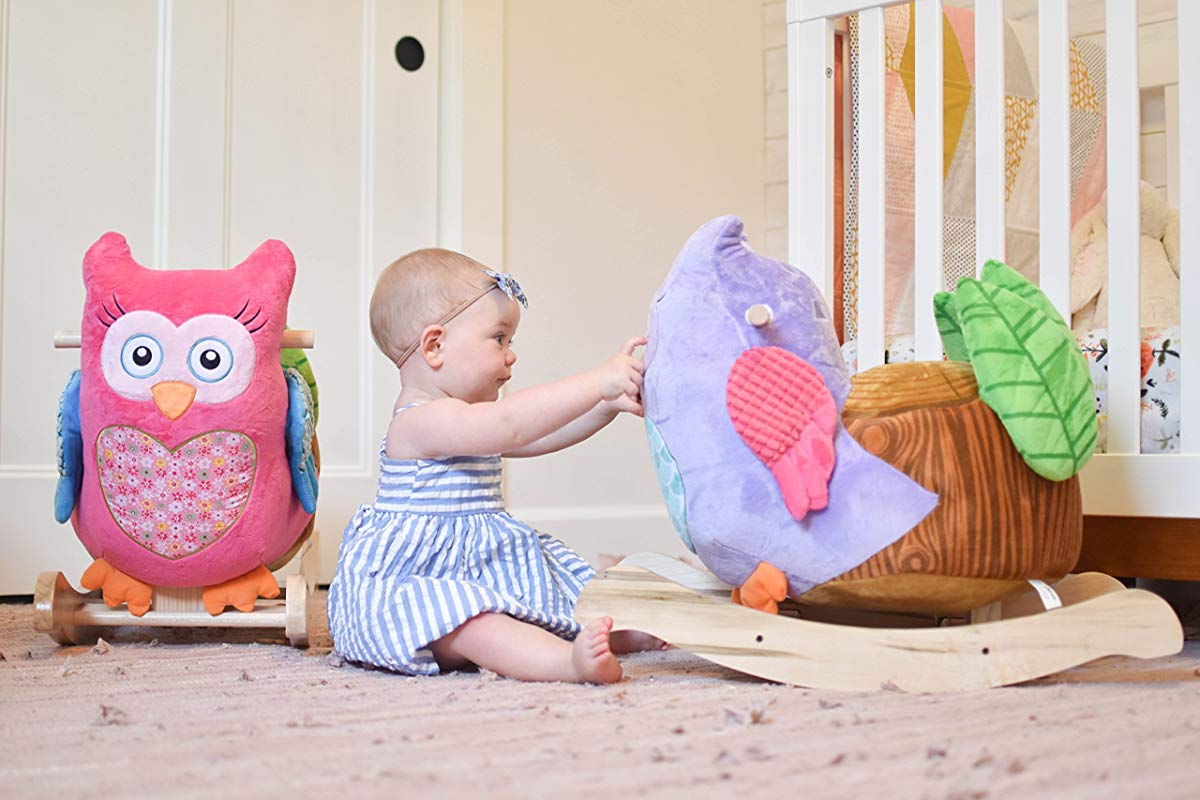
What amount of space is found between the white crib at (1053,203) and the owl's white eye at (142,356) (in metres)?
0.78

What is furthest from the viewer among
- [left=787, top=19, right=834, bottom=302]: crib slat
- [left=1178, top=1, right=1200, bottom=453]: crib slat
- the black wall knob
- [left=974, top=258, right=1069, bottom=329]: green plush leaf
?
the black wall knob

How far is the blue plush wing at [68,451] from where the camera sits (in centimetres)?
137

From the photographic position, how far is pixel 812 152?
1498 mm

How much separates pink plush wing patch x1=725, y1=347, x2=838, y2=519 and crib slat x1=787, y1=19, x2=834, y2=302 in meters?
0.43

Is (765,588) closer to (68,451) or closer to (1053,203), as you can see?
(1053,203)

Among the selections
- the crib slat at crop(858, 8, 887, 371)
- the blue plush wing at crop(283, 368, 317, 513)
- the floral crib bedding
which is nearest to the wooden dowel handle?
the blue plush wing at crop(283, 368, 317, 513)

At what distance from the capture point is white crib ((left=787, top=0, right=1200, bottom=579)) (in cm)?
128

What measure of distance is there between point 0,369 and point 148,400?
2.27ft

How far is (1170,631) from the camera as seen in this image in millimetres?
1037

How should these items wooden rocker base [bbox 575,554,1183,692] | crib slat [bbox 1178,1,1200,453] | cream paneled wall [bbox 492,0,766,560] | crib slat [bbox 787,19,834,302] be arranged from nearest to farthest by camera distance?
wooden rocker base [bbox 575,554,1183,692], crib slat [bbox 1178,1,1200,453], crib slat [bbox 787,19,834,302], cream paneled wall [bbox 492,0,766,560]

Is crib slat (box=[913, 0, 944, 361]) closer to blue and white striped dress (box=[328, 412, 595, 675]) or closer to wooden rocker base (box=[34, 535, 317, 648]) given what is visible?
blue and white striped dress (box=[328, 412, 595, 675])

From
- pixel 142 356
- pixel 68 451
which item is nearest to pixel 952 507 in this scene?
pixel 142 356

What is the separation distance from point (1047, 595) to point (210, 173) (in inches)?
60.1

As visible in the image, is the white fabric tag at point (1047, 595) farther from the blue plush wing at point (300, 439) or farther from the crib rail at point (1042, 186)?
the blue plush wing at point (300, 439)
